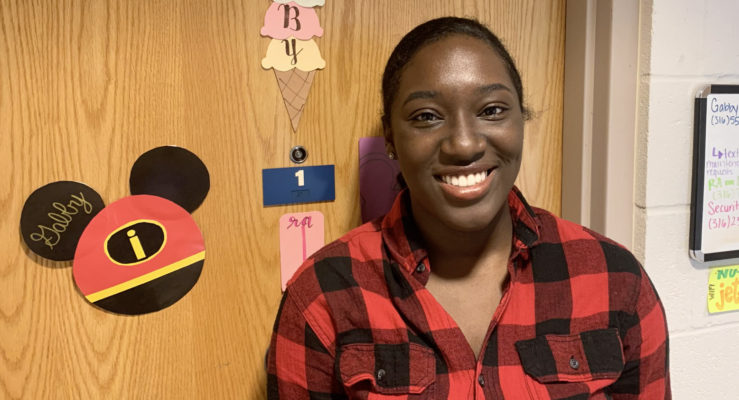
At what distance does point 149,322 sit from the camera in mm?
1021

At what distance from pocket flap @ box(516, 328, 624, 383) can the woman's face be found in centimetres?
19

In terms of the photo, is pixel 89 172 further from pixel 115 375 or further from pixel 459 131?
pixel 459 131

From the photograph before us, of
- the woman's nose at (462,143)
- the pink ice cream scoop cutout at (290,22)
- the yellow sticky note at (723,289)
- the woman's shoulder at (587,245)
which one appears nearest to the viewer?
the woman's nose at (462,143)

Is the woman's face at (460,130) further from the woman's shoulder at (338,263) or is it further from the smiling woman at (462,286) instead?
the woman's shoulder at (338,263)

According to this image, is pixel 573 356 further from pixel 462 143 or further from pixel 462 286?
pixel 462 143

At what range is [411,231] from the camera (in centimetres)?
93

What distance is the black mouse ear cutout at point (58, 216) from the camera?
0.94 meters

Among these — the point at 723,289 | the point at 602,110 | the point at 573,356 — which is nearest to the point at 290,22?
the point at 602,110

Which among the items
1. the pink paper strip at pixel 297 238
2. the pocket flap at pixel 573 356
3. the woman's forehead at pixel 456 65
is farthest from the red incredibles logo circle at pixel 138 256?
the pocket flap at pixel 573 356

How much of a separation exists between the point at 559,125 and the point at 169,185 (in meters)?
0.77

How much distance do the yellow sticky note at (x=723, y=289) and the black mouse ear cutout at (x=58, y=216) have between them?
1.14 m

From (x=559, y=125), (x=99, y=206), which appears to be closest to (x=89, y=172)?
(x=99, y=206)

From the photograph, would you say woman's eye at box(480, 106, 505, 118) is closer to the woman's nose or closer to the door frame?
the woman's nose

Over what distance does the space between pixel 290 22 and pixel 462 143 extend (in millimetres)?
419
